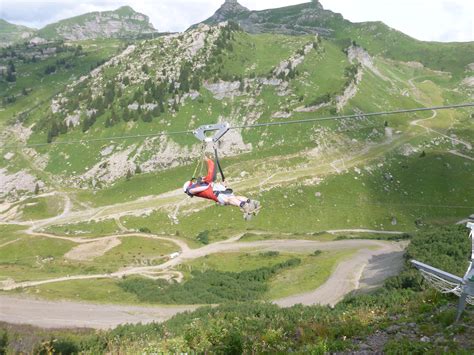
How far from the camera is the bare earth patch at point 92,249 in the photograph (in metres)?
66.6

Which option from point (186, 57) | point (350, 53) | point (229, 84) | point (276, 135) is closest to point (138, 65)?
point (186, 57)

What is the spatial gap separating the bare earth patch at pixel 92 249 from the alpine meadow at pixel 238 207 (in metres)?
0.41

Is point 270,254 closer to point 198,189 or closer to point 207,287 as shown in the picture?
point 207,287

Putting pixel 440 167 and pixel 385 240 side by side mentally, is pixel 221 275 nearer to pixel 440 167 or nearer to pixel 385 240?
pixel 385 240

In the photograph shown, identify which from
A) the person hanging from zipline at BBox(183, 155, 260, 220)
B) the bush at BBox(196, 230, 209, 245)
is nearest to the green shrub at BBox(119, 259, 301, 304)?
the bush at BBox(196, 230, 209, 245)

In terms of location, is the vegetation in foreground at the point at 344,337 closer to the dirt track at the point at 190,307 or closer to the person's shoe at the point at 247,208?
the person's shoe at the point at 247,208

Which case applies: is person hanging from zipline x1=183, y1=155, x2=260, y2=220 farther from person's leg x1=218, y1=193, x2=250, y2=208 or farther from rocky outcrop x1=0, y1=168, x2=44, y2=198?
rocky outcrop x1=0, y1=168, x2=44, y2=198

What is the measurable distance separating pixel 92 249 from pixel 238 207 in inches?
1873

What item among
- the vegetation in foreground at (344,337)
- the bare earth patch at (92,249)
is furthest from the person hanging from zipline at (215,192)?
the bare earth patch at (92,249)

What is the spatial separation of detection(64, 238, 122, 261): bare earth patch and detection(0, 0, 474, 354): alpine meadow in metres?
0.41

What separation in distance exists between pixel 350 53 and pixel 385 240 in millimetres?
110947

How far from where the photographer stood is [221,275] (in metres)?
54.0

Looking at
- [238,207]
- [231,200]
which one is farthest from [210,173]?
[238,207]

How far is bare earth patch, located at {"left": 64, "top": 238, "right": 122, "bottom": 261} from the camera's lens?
218 ft
